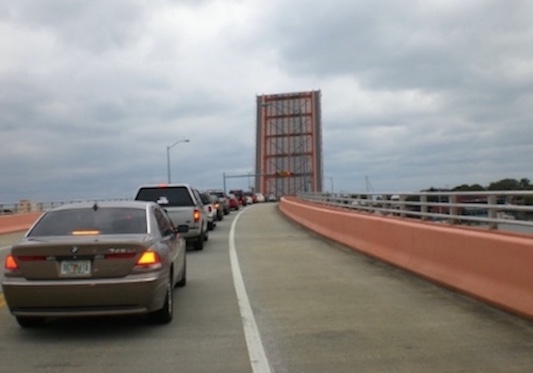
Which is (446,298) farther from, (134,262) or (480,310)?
(134,262)

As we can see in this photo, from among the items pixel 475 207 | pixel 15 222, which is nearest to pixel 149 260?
pixel 475 207

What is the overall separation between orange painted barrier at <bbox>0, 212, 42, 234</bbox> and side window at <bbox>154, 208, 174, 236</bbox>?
22.3 m

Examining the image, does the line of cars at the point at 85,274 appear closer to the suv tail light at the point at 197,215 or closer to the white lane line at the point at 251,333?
→ the white lane line at the point at 251,333

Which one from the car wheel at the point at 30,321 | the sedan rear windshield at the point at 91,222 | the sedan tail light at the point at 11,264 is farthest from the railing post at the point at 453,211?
the sedan tail light at the point at 11,264

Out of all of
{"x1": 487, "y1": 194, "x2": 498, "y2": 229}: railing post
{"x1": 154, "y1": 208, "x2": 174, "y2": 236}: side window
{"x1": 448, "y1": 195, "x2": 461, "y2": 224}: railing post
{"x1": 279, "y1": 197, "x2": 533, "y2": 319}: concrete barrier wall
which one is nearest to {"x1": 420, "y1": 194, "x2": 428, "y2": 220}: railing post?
{"x1": 279, "y1": 197, "x2": 533, "y2": 319}: concrete barrier wall

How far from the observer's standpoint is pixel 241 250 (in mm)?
18500

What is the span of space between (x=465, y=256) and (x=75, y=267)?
18.2 feet

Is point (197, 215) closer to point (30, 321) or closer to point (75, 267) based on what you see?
point (30, 321)

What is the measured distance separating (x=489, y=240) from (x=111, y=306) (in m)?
4.98

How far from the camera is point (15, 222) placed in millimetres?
32375

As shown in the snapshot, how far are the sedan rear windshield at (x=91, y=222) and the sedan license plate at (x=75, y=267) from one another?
2.13 ft

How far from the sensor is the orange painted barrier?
30625 mm

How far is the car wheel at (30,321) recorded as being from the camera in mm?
7840

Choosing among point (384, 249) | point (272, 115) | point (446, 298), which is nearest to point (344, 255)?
point (384, 249)
